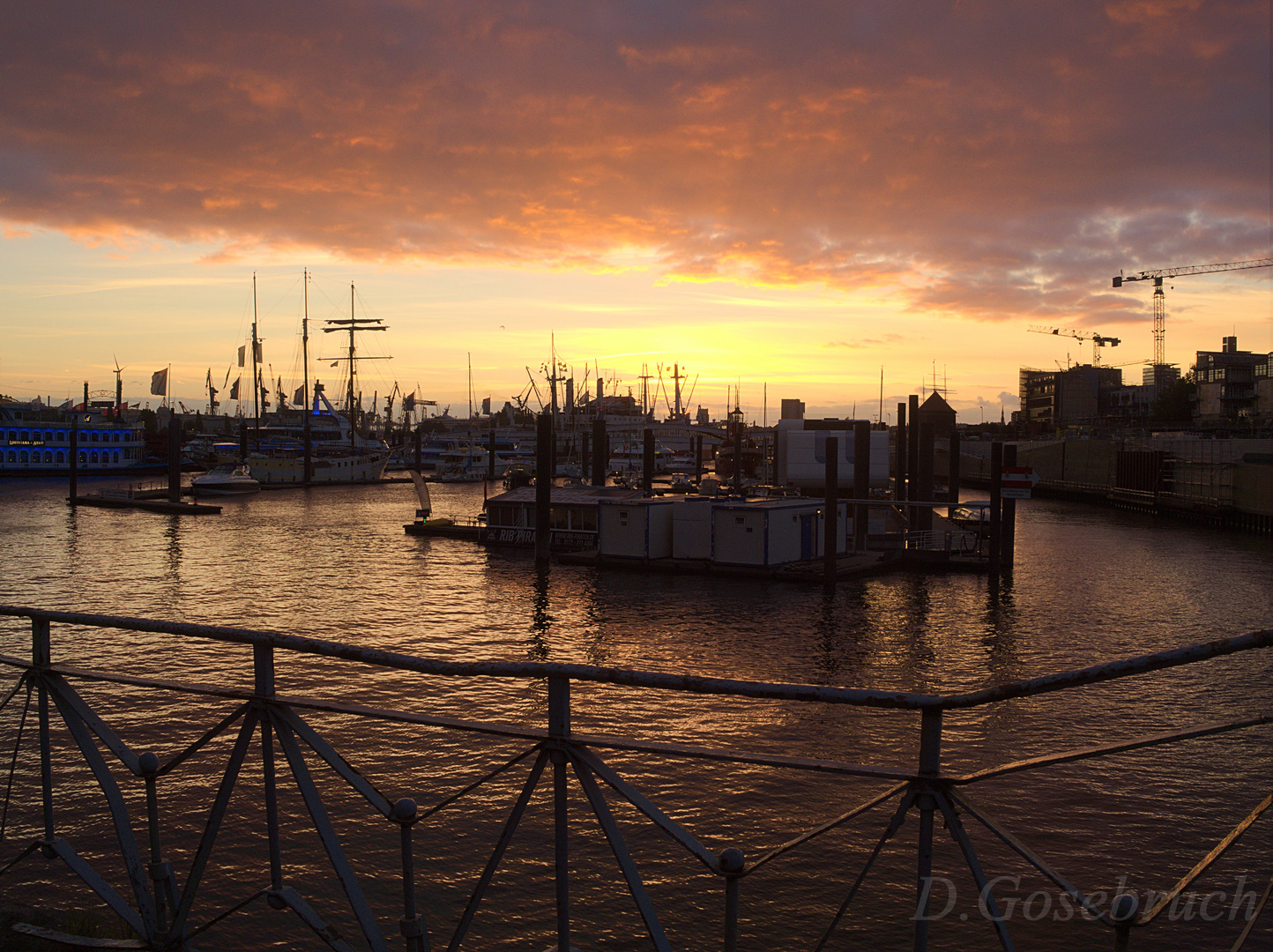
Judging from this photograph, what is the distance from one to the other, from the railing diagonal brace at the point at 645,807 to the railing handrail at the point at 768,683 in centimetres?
34

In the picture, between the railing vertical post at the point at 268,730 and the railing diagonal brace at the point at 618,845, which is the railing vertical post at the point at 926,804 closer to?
the railing diagonal brace at the point at 618,845

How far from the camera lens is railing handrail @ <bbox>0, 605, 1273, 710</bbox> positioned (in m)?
3.10

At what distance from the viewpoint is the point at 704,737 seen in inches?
561

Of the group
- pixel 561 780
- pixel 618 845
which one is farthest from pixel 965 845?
pixel 561 780

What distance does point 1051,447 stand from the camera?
92.9 meters

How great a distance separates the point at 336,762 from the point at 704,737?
1060cm

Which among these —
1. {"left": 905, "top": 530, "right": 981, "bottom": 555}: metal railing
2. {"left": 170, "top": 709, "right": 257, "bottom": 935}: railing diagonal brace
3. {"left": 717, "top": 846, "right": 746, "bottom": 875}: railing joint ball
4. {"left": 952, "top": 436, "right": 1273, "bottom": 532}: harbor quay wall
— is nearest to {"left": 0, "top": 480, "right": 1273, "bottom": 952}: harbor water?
{"left": 905, "top": 530, "right": 981, "bottom": 555}: metal railing

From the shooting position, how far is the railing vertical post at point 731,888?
11.7 ft

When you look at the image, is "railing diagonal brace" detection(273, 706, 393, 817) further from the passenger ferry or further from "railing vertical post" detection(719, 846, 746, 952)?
the passenger ferry

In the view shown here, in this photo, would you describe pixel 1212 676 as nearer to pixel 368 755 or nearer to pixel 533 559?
pixel 368 755

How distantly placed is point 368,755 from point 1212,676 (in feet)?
54.8

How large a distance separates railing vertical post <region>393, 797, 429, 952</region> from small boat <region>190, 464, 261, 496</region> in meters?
74.1

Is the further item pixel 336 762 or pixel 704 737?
pixel 704 737

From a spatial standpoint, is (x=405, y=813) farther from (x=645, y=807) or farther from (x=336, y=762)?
(x=645, y=807)
